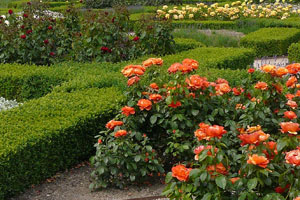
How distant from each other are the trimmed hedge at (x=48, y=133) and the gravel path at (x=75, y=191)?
94 millimetres

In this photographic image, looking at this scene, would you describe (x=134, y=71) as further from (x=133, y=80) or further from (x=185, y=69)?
(x=185, y=69)

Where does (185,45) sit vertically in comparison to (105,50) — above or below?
below

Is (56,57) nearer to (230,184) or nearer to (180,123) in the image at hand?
(180,123)

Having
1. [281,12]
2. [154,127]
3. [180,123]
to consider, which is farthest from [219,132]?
[281,12]

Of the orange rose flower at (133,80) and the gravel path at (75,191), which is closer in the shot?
the gravel path at (75,191)

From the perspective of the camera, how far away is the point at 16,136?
4984 millimetres

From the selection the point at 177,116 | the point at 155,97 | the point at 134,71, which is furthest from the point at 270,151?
the point at 134,71

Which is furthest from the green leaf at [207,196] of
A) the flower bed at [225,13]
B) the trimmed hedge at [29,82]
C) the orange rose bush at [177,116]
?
the flower bed at [225,13]

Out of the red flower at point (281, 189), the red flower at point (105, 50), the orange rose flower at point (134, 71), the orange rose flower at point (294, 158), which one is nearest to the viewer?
the orange rose flower at point (294, 158)

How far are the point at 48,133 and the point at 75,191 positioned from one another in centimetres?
62

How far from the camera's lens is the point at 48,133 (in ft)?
16.9

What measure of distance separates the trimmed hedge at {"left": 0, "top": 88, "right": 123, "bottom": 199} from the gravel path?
0.31 feet

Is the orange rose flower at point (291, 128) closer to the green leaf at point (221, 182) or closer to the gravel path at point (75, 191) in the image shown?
the green leaf at point (221, 182)

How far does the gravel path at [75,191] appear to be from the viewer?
490 cm
